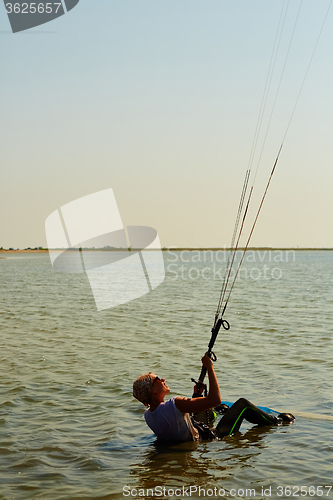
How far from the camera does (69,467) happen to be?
18.4 ft

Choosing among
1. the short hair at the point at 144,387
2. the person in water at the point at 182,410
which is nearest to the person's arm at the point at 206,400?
the person in water at the point at 182,410

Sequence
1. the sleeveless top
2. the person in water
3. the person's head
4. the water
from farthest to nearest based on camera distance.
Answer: the sleeveless top, the person's head, the person in water, the water

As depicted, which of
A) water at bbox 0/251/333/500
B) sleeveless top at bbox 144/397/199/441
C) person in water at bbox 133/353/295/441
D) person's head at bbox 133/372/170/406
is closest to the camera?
water at bbox 0/251/333/500

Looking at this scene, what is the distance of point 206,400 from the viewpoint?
17.5ft

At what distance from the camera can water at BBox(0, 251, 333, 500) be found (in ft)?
17.1

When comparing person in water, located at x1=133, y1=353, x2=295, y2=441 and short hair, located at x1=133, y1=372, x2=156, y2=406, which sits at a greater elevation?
short hair, located at x1=133, y1=372, x2=156, y2=406

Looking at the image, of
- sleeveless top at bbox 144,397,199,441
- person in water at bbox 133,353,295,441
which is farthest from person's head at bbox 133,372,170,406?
sleeveless top at bbox 144,397,199,441

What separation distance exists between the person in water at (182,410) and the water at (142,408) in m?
0.14

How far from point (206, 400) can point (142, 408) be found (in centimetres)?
273

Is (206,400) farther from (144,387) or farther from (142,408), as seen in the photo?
(142,408)

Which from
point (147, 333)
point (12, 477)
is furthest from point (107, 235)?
point (12, 477)

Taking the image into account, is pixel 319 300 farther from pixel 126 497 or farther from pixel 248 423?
pixel 126 497

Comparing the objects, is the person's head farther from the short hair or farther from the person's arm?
the person's arm

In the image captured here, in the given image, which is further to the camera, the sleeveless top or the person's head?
the sleeveless top
